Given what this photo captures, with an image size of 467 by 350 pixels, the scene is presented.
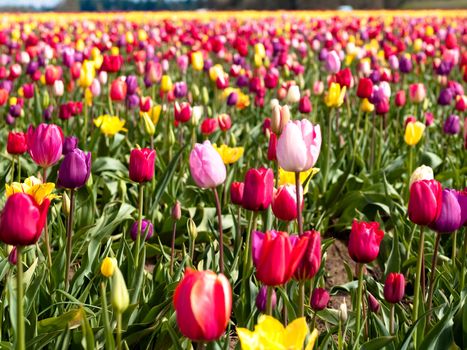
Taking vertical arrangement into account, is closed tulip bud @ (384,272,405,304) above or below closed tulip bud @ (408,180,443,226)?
below

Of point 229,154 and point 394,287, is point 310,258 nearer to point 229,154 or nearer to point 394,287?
→ point 394,287

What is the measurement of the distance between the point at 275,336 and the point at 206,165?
0.84 meters

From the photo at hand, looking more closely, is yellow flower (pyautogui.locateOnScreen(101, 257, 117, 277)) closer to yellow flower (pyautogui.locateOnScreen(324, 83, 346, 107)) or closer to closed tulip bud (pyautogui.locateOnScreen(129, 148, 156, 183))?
closed tulip bud (pyautogui.locateOnScreen(129, 148, 156, 183))

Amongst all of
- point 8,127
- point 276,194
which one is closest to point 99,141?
point 8,127

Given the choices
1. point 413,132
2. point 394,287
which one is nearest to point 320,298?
point 394,287

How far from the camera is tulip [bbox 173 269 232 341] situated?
1.30m

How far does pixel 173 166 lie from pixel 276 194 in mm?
1364

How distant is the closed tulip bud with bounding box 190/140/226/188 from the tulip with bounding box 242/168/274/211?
0.41ft

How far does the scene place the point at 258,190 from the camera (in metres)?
2.13

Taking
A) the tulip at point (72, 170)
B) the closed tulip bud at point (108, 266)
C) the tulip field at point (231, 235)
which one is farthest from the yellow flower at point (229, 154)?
the closed tulip bud at point (108, 266)

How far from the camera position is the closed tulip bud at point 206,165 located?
221 centimetres

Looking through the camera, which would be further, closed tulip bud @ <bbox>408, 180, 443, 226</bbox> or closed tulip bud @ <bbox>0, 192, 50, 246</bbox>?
closed tulip bud @ <bbox>408, 180, 443, 226</bbox>

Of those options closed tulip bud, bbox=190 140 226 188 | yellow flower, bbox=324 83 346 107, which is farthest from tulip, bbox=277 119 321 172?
yellow flower, bbox=324 83 346 107

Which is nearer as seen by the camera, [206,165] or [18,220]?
[18,220]
